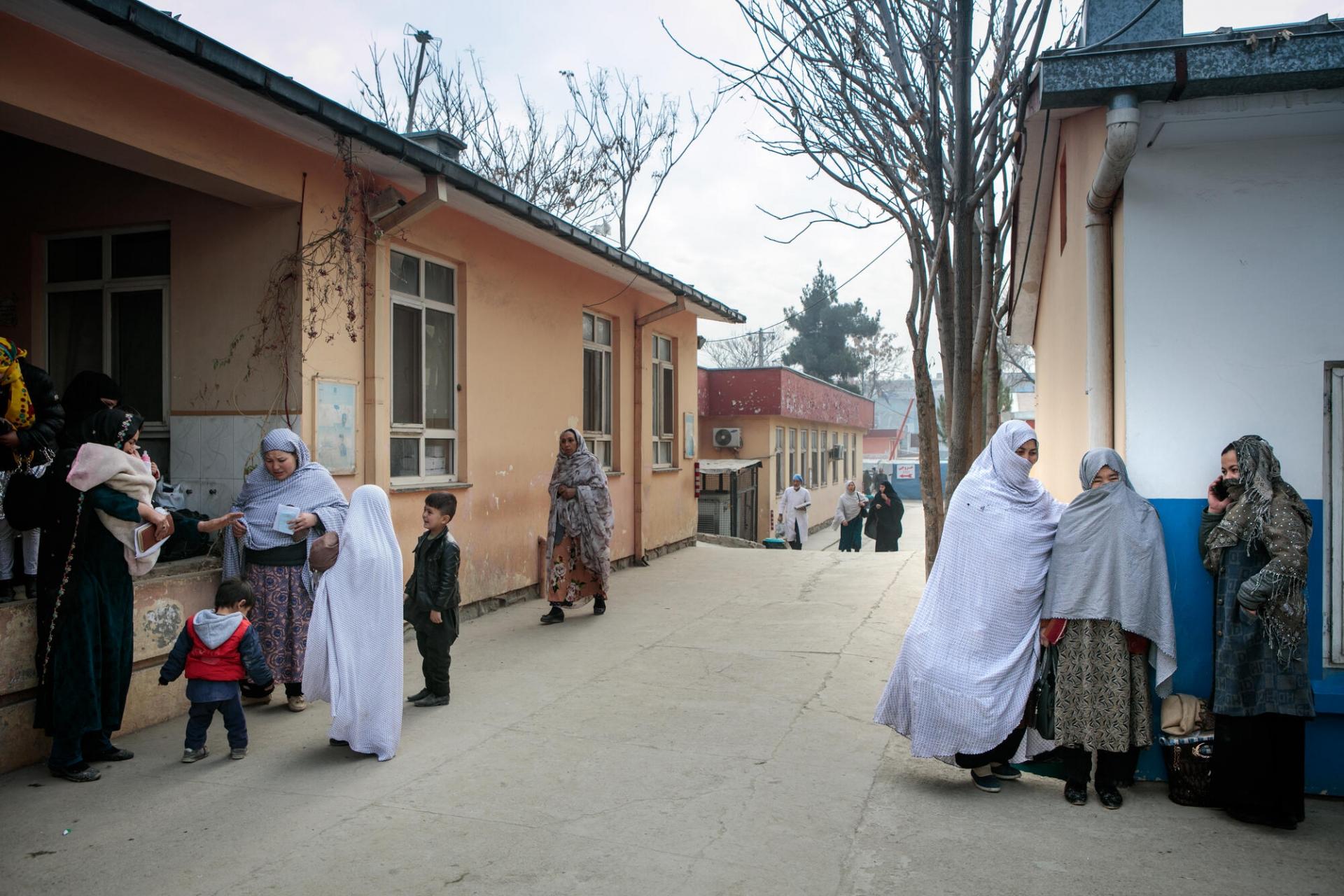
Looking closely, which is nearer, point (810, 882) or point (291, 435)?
point (810, 882)

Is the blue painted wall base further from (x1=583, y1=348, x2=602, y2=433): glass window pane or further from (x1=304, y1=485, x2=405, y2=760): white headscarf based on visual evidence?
(x1=583, y1=348, x2=602, y2=433): glass window pane

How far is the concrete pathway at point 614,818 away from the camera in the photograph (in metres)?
3.49

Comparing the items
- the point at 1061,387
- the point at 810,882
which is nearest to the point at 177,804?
the point at 810,882

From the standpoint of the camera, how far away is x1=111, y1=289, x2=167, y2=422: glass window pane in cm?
Result: 673

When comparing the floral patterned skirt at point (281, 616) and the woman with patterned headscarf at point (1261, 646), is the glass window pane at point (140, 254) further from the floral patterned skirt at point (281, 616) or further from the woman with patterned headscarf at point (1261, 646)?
the woman with patterned headscarf at point (1261, 646)

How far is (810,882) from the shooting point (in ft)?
11.4

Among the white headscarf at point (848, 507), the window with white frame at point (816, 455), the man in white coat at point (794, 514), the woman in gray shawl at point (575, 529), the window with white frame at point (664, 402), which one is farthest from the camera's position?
the window with white frame at point (816, 455)

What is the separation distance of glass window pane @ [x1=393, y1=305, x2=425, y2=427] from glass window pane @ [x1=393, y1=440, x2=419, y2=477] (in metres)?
0.18

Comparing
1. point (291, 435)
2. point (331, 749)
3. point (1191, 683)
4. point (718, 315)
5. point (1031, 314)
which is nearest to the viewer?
point (1191, 683)

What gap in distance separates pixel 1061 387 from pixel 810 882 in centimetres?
590

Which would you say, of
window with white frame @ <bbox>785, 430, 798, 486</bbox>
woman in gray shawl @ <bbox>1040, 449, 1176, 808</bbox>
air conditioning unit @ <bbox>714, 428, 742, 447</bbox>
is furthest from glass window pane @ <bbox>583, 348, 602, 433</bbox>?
window with white frame @ <bbox>785, 430, 798, 486</bbox>

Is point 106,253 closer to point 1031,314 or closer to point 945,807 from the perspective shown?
point 945,807

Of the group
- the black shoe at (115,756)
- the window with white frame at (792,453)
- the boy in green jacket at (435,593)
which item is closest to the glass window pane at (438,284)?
the boy in green jacket at (435,593)

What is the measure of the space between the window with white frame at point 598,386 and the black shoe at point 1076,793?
7.56 meters
